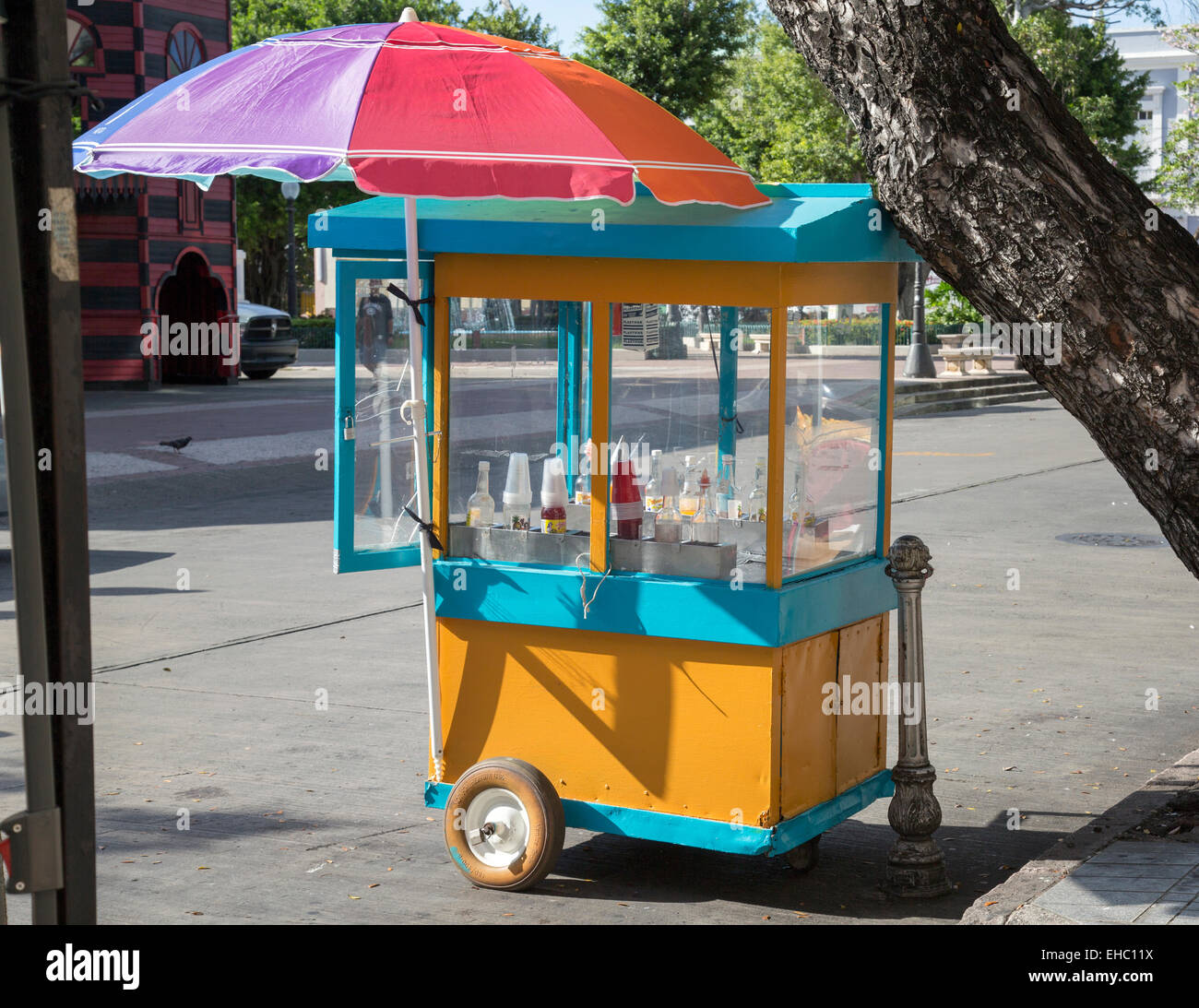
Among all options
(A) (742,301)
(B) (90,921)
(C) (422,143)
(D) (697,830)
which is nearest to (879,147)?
(A) (742,301)

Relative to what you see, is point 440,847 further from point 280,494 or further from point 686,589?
point 280,494

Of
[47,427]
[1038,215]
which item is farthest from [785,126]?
[47,427]

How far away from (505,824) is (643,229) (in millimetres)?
2031

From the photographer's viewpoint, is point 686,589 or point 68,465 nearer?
point 68,465

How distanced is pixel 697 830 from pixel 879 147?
229 centimetres

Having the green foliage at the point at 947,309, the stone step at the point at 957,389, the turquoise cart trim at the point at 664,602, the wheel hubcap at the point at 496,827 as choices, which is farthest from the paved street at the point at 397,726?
the green foliage at the point at 947,309

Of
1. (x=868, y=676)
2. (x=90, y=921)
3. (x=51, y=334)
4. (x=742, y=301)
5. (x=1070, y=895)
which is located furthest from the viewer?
(x=868, y=676)

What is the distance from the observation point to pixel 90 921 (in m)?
2.81

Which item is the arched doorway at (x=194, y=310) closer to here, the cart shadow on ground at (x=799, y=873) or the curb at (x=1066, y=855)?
the cart shadow on ground at (x=799, y=873)

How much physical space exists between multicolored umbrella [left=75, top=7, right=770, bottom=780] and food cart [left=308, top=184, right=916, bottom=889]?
10.1 inches

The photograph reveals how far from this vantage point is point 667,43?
1474 inches

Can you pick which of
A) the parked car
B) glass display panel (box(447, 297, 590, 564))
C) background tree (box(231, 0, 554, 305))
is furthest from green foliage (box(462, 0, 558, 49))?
glass display panel (box(447, 297, 590, 564))

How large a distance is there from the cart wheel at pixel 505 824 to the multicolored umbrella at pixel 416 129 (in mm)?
515
